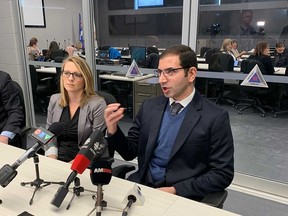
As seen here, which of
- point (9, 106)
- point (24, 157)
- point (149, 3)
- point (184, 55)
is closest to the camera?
point (24, 157)

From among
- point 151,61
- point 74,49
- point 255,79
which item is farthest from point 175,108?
point 74,49

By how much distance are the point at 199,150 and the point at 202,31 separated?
5.89 feet

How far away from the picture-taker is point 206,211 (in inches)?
46.6

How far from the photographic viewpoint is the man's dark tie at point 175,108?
1618 mm

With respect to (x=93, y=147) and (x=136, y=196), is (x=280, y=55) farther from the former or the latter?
(x=93, y=147)

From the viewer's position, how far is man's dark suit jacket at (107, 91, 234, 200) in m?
1.47

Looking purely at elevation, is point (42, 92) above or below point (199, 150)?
below

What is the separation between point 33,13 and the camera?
409 centimetres

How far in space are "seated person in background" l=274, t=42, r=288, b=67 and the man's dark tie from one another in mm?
1554

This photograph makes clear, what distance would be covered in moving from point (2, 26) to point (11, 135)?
229cm

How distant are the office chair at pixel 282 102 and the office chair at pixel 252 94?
0.09 m

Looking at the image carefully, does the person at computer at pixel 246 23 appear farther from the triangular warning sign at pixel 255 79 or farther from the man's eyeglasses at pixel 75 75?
the man's eyeglasses at pixel 75 75

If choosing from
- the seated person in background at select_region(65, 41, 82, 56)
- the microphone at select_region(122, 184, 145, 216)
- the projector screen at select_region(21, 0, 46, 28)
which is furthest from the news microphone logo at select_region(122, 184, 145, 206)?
the projector screen at select_region(21, 0, 46, 28)

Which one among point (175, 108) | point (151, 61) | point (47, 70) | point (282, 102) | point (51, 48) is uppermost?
point (51, 48)
